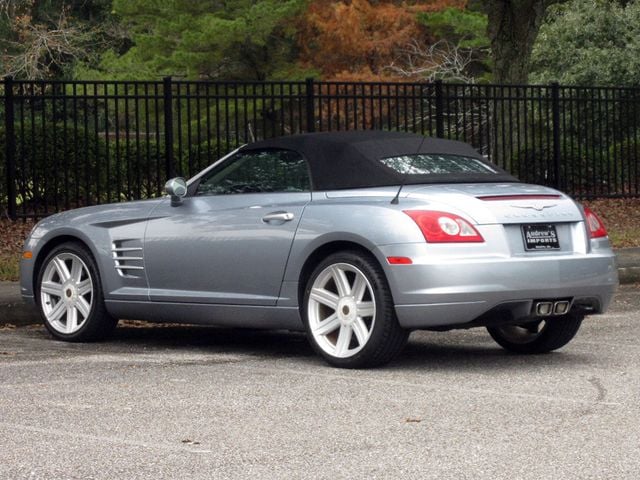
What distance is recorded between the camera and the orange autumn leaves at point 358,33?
40.7 m

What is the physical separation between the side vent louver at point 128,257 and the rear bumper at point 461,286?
230 cm

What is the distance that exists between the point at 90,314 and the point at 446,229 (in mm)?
3127

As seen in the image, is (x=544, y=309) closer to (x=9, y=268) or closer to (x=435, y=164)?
(x=435, y=164)

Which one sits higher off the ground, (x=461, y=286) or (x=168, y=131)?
(x=168, y=131)

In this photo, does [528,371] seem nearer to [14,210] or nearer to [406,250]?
[406,250]

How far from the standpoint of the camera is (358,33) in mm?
40719

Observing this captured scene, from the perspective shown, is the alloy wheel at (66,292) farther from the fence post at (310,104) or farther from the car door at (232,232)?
the fence post at (310,104)

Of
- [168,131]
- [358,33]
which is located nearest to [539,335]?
[168,131]

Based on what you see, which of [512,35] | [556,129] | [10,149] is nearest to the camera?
[10,149]

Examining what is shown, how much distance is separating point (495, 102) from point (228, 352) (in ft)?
38.1

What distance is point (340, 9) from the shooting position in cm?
4094

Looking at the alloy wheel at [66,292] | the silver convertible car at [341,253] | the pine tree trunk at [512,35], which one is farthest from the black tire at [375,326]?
the pine tree trunk at [512,35]

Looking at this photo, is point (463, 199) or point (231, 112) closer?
point (463, 199)

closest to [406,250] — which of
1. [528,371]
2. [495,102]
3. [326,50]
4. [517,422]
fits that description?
[528,371]
